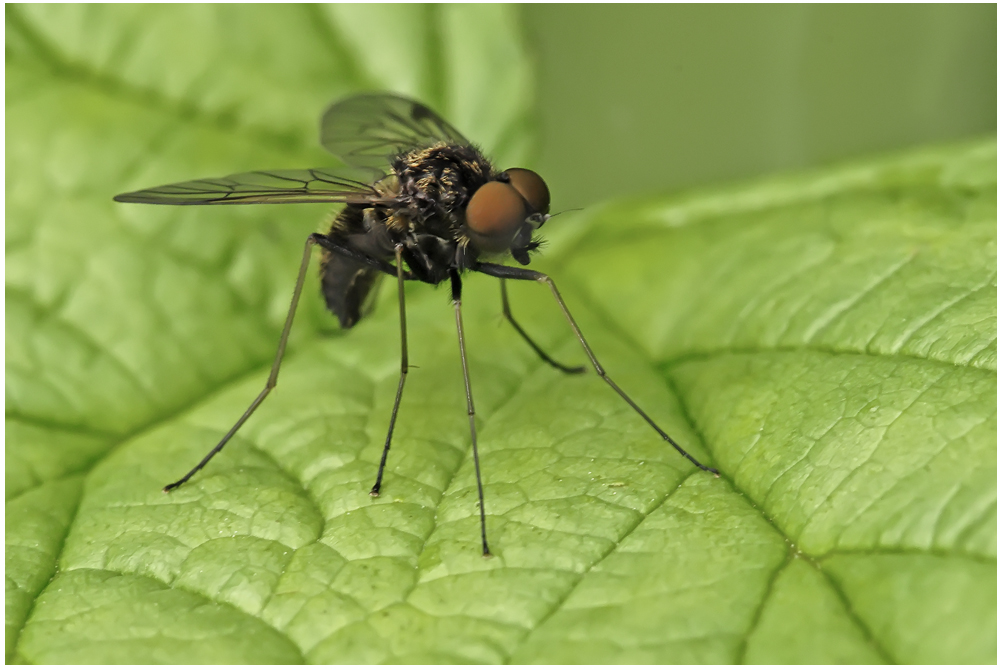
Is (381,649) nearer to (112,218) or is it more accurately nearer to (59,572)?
(59,572)

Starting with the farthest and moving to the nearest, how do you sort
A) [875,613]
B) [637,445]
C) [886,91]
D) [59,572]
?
[886,91]
[637,445]
[59,572]
[875,613]

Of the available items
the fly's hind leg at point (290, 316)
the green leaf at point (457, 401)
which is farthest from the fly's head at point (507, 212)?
the green leaf at point (457, 401)

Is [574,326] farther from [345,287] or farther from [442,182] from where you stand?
[345,287]

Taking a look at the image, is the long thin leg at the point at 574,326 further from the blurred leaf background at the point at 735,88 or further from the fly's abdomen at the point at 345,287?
the blurred leaf background at the point at 735,88

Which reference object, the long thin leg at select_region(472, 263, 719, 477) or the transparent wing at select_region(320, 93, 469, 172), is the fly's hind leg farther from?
the transparent wing at select_region(320, 93, 469, 172)

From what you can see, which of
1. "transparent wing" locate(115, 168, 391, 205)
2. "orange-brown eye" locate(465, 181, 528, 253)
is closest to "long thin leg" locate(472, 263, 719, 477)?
"orange-brown eye" locate(465, 181, 528, 253)

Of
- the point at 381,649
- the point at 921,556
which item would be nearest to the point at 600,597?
the point at 381,649

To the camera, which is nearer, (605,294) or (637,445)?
(637,445)
